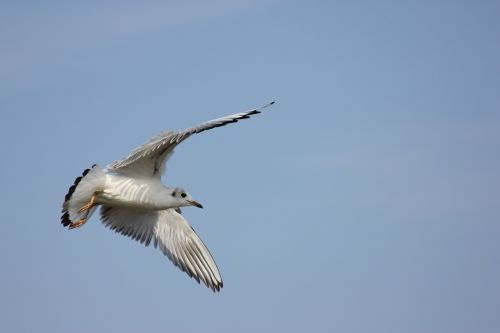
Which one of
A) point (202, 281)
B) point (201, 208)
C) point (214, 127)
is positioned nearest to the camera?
point (214, 127)

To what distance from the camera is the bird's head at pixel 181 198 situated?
11664 millimetres

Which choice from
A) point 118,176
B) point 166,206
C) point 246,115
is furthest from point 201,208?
point 246,115

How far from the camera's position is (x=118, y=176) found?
11.4 m

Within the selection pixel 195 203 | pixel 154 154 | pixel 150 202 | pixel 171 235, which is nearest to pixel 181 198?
pixel 195 203

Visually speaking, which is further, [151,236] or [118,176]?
[151,236]

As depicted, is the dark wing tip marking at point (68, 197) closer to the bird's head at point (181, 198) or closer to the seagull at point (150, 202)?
the seagull at point (150, 202)

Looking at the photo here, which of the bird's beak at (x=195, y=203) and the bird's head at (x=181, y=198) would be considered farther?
the bird's beak at (x=195, y=203)

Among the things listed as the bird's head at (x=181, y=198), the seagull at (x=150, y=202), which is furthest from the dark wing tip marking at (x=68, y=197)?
the bird's head at (x=181, y=198)

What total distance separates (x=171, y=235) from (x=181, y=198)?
1.21 meters

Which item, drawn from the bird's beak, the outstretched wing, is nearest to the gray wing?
the bird's beak

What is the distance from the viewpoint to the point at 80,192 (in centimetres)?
1114

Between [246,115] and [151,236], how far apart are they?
330 centimetres

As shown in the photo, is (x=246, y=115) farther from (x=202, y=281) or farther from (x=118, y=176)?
(x=202, y=281)

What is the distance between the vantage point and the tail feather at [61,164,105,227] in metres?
11.1
